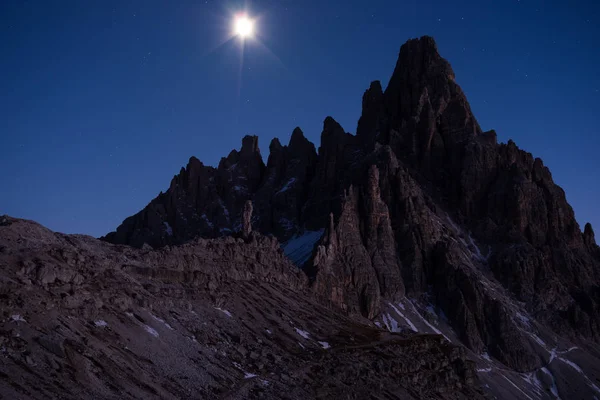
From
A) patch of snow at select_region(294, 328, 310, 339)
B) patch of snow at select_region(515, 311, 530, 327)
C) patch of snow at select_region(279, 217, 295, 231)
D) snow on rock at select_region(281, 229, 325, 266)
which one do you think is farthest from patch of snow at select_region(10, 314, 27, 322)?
patch of snow at select_region(279, 217, 295, 231)

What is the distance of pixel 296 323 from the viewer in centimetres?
9844

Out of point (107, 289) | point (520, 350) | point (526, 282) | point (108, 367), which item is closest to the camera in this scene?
point (108, 367)

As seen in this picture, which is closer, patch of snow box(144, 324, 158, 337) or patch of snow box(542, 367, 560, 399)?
patch of snow box(144, 324, 158, 337)

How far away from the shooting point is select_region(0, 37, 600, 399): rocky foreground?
5747 centimetres

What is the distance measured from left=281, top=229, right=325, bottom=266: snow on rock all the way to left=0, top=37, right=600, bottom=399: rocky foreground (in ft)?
2.81

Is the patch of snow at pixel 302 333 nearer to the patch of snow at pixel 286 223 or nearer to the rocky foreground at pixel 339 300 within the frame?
the rocky foreground at pixel 339 300

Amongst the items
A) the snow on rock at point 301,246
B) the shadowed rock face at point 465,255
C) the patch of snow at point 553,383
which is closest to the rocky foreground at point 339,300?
the patch of snow at point 553,383

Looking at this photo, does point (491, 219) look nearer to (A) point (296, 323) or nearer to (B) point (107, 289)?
(A) point (296, 323)

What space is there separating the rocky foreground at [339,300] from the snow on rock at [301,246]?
2.81ft

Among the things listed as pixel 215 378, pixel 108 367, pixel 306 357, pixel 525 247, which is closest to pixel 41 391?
pixel 108 367

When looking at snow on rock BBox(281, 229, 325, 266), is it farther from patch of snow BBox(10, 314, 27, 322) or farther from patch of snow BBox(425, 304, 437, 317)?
patch of snow BBox(10, 314, 27, 322)

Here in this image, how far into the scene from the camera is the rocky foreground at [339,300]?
57469 millimetres

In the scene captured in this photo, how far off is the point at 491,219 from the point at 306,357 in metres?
118

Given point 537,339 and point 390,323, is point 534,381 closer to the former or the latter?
point 537,339
